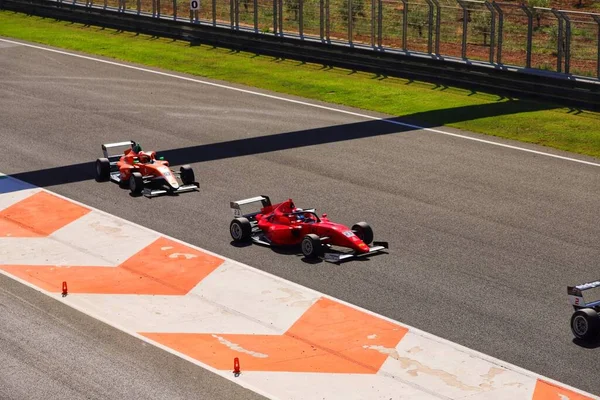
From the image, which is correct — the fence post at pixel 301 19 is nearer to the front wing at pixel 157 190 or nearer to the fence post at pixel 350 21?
the fence post at pixel 350 21

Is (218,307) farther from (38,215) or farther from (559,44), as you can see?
(559,44)

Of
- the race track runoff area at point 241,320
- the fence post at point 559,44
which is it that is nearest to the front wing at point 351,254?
the race track runoff area at point 241,320

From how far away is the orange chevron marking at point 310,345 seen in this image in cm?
1339

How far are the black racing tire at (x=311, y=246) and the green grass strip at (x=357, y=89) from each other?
29.9 ft

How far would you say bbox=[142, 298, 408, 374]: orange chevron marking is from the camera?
13391mm

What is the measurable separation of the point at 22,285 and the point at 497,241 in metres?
7.62

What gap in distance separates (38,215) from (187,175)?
2.96 metres

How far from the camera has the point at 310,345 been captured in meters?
14.0

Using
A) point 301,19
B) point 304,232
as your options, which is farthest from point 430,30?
point 304,232

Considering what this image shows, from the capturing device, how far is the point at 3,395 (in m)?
12.5

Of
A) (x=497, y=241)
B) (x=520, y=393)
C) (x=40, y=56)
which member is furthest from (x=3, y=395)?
(x=40, y=56)

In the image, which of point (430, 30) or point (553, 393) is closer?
point (553, 393)

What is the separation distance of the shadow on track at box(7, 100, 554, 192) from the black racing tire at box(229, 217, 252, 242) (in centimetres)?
515

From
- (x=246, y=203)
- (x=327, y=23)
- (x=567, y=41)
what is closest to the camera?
(x=246, y=203)
